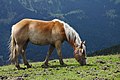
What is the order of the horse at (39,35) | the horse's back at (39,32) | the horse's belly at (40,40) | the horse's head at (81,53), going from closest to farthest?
1. the horse's head at (81,53)
2. the horse at (39,35)
3. the horse's back at (39,32)
4. the horse's belly at (40,40)

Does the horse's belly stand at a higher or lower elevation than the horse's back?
lower

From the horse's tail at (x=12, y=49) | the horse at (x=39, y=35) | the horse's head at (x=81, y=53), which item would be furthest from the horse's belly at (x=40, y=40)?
the horse's head at (x=81, y=53)

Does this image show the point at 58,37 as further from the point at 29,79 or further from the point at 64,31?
the point at 29,79

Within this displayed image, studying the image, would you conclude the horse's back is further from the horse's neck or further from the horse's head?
the horse's head

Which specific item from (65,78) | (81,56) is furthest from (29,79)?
(81,56)

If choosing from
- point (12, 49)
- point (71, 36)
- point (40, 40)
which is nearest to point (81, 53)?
point (71, 36)

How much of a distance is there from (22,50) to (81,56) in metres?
4.56

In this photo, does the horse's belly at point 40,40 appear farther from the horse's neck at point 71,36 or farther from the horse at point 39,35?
the horse's neck at point 71,36

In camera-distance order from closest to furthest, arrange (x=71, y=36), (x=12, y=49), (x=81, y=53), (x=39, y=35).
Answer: (x=81, y=53), (x=71, y=36), (x=39, y=35), (x=12, y=49)

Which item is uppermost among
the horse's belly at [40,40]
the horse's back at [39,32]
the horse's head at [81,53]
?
the horse's back at [39,32]

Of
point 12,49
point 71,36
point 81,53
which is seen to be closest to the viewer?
point 81,53

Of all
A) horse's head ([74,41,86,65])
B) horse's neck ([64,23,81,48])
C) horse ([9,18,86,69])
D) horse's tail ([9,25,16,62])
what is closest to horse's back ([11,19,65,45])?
horse ([9,18,86,69])

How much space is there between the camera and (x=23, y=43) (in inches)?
926

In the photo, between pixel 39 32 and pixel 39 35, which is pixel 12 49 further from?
pixel 39 32
